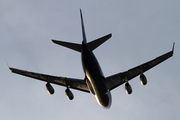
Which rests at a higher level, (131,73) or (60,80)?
(60,80)

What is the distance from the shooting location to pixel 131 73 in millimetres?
31406

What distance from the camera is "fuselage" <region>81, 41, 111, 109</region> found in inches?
1075

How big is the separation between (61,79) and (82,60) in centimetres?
729

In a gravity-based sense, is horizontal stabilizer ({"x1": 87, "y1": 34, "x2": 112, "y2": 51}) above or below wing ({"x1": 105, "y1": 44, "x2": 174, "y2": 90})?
above

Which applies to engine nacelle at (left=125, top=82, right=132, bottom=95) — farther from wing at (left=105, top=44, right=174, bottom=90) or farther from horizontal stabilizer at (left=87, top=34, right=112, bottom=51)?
horizontal stabilizer at (left=87, top=34, right=112, bottom=51)

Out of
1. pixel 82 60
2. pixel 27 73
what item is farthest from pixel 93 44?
pixel 27 73

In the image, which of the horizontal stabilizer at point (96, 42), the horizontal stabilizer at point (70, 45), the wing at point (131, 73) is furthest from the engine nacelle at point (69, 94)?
the horizontal stabilizer at point (96, 42)

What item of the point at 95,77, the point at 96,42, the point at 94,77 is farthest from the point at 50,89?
the point at 96,42

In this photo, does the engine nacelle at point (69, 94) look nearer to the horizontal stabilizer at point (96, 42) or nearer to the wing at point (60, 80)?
the wing at point (60, 80)

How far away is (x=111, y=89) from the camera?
32688 millimetres

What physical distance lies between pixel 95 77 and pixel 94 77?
14 centimetres

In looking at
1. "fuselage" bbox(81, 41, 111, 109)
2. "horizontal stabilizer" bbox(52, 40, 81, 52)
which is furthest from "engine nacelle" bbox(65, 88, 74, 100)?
"horizontal stabilizer" bbox(52, 40, 81, 52)

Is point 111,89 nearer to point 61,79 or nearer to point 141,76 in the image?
point 141,76

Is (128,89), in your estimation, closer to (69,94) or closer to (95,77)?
(95,77)
